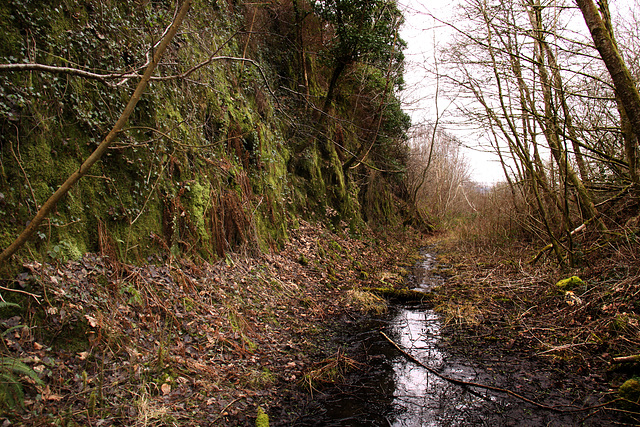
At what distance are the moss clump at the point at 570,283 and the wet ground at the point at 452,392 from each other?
1.93 m

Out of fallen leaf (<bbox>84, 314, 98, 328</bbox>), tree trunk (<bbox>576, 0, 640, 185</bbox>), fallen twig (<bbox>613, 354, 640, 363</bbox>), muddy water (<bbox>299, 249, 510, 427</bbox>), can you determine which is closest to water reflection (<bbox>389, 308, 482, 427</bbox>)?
muddy water (<bbox>299, 249, 510, 427</bbox>)

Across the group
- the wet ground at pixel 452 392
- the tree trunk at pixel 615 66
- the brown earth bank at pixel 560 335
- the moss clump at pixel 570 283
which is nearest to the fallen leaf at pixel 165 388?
the wet ground at pixel 452 392

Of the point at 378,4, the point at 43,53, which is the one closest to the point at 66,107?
the point at 43,53

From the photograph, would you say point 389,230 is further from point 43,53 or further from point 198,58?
point 43,53

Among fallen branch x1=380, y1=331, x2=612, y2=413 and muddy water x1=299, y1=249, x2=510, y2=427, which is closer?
fallen branch x1=380, y1=331, x2=612, y2=413

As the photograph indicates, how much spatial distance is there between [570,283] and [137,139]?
24.5ft

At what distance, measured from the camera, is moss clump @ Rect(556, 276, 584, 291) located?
5827 millimetres

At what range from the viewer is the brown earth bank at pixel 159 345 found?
2879 mm

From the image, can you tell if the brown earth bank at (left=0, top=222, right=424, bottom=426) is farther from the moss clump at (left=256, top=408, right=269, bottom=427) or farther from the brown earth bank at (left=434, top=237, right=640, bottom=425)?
the brown earth bank at (left=434, top=237, right=640, bottom=425)

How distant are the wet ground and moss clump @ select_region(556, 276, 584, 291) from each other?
6.32 feet

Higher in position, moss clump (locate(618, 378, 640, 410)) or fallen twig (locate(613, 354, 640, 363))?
fallen twig (locate(613, 354, 640, 363))

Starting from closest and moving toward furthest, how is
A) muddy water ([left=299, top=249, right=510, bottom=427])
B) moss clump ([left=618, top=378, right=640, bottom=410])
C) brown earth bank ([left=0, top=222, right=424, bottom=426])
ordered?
brown earth bank ([left=0, top=222, right=424, bottom=426])
moss clump ([left=618, top=378, right=640, bottom=410])
muddy water ([left=299, top=249, right=510, bottom=427])

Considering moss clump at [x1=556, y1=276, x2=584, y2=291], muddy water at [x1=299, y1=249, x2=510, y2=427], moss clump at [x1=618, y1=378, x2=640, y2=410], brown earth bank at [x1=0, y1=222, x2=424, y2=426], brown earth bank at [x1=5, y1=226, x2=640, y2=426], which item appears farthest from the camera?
moss clump at [x1=556, y1=276, x2=584, y2=291]

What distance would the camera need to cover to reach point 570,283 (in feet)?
19.5
